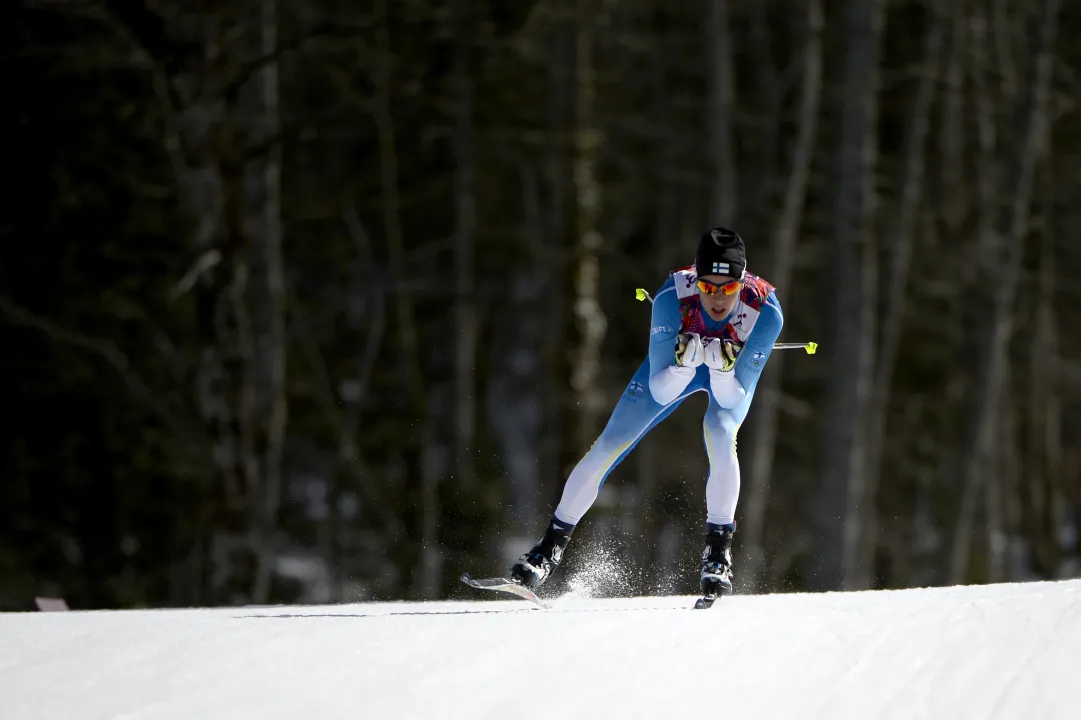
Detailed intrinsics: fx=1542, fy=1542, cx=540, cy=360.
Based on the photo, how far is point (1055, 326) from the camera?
2744 cm

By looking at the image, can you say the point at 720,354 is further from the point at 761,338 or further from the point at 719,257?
the point at 719,257

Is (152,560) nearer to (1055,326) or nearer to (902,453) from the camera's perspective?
(902,453)

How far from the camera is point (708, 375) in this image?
7945mm

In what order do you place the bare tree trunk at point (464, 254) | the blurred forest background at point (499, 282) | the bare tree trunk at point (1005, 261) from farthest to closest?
the bare tree trunk at point (464, 254) < the bare tree trunk at point (1005, 261) < the blurred forest background at point (499, 282)

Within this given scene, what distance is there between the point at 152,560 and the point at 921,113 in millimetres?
10754

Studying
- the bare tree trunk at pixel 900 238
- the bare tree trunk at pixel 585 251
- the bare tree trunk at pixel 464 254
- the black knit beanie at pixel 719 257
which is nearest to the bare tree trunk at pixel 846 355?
the bare tree trunk at pixel 585 251

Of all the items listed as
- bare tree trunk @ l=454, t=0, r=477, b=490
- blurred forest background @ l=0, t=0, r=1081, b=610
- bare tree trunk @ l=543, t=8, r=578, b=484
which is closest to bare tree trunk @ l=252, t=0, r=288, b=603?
blurred forest background @ l=0, t=0, r=1081, b=610

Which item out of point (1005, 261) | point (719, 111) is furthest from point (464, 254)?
point (1005, 261)

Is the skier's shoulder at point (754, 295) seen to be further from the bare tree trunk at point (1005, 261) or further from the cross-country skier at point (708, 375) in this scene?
the bare tree trunk at point (1005, 261)

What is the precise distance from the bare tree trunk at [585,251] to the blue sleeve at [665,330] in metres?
5.43

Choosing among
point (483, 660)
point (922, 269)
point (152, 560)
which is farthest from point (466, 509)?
point (483, 660)

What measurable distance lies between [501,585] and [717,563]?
3.78 feet

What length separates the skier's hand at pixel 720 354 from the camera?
7750 millimetres

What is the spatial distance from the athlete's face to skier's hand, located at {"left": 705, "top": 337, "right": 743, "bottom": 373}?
0.13 metres
